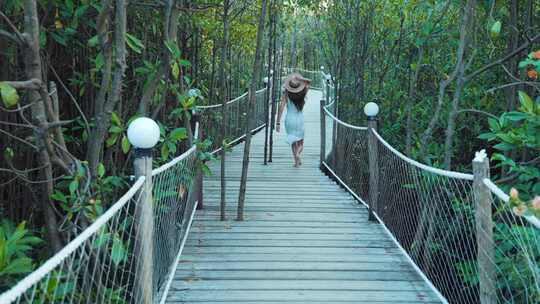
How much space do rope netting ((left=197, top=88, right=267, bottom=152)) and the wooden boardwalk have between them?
1080 millimetres

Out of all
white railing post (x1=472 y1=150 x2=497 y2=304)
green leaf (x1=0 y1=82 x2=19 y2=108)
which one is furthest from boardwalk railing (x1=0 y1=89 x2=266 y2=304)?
white railing post (x1=472 y1=150 x2=497 y2=304)

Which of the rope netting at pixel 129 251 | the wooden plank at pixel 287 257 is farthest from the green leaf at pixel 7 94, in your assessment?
the wooden plank at pixel 287 257

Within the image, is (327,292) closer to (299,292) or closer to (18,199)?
(299,292)

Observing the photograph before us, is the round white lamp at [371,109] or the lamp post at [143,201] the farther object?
the round white lamp at [371,109]

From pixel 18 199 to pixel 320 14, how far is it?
6023 mm

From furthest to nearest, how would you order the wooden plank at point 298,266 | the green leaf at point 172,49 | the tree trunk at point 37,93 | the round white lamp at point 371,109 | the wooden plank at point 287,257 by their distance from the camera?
the round white lamp at point 371,109 → the wooden plank at point 287,257 → the wooden plank at point 298,266 → the green leaf at point 172,49 → the tree trunk at point 37,93

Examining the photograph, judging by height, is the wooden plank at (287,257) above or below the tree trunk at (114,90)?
below

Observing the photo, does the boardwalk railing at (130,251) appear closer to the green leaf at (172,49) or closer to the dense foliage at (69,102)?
the dense foliage at (69,102)

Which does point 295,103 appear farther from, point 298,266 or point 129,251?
point 129,251

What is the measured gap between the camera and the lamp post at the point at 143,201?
2.20 meters

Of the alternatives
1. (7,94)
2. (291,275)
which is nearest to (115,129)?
(7,94)

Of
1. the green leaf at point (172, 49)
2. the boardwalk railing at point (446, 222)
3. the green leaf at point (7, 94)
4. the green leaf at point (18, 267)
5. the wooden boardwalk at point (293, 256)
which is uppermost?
the green leaf at point (172, 49)

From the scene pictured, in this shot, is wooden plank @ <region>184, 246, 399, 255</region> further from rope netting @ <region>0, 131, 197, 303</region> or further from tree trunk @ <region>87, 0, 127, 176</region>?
tree trunk @ <region>87, 0, 127, 176</region>

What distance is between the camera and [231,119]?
830 cm
